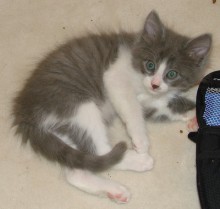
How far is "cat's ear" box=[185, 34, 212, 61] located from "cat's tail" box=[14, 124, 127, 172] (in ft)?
1.89

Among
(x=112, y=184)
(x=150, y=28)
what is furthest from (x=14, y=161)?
(x=150, y=28)

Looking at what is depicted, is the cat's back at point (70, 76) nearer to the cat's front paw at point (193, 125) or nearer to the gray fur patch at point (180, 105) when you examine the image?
the gray fur patch at point (180, 105)

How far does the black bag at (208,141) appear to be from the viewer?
1.95 m

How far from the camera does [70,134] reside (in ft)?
6.81

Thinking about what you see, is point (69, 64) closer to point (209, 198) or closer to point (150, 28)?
point (150, 28)

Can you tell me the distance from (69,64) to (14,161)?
1.92ft

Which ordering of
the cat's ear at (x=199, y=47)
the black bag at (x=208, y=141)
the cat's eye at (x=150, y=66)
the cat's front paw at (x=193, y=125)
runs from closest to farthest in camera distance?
the black bag at (x=208, y=141) < the cat's ear at (x=199, y=47) < the cat's eye at (x=150, y=66) < the cat's front paw at (x=193, y=125)

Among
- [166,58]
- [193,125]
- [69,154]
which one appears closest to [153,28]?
[166,58]

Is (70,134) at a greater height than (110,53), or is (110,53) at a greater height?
(110,53)

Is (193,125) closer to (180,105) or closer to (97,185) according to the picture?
(180,105)

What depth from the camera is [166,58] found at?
213 cm

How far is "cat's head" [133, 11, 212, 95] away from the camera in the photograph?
2.12 m

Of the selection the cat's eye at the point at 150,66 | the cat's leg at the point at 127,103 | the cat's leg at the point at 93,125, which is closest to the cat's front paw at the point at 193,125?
the cat's leg at the point at 127,103

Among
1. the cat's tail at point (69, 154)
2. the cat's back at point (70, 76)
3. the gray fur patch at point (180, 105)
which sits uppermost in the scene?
the cat's back at point (70, 76)
